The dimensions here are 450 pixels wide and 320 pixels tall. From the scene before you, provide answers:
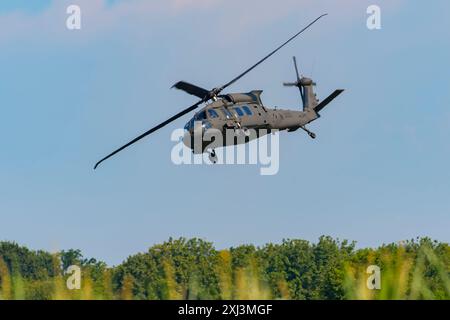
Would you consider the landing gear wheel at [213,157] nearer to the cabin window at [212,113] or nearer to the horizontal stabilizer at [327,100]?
the cabin window at [212,113]

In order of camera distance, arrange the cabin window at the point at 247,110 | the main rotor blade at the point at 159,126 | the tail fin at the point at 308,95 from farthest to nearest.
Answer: the tail fin at the point at 308,95 → the cabin window at the point at 247,110 → the main rotor blade at the point at 159,126

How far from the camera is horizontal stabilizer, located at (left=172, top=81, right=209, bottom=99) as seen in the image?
5734cm

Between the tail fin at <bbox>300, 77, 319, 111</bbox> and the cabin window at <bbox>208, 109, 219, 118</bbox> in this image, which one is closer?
the cabin window at <bbox>208, 109, 219, 118</bbox>

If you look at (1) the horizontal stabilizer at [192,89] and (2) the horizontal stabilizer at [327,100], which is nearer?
(1) the horizontal stabilizer at [192,89]

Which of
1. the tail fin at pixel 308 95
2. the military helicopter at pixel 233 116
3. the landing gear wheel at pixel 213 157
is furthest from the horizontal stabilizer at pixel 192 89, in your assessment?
the tail fin at pixel 308 95

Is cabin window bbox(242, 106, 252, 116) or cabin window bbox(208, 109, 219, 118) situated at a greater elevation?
cabin window bbox(242, 106, 252, 116)

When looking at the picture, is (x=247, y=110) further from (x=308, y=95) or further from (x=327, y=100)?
(x=308, y=95)

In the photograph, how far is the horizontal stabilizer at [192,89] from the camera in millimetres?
57344

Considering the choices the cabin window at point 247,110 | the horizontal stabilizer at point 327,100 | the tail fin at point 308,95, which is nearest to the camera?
the cabin window at point 247,110

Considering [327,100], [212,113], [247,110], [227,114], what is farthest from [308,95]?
[212,113]

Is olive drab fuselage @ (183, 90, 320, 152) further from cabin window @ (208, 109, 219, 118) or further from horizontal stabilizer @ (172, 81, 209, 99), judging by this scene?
horizontal stabilizer @ (172, 81, 209, 99)

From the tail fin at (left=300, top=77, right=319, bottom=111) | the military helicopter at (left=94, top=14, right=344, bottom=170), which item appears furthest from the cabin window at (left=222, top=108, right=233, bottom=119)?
the tail fin at (left=300, top=77, right=319, bottom=111)
